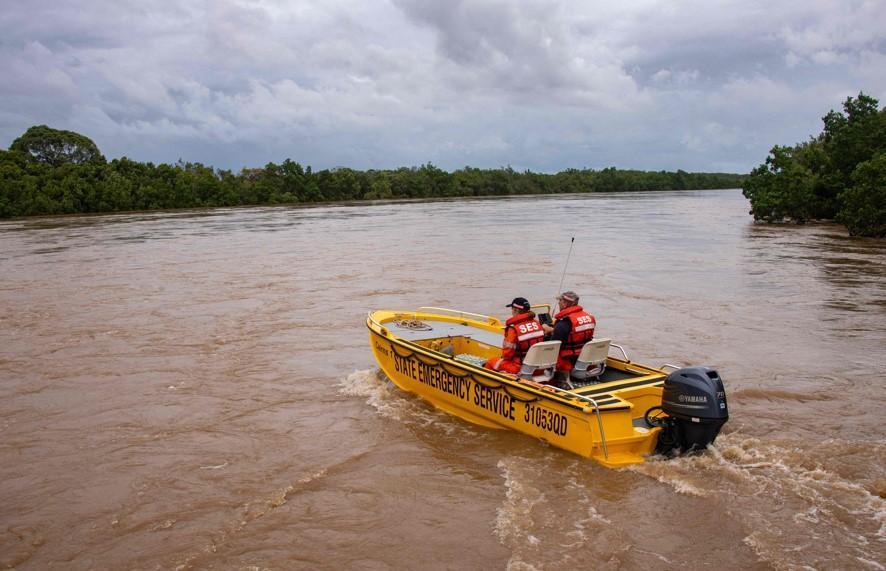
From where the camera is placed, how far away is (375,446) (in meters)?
8.46

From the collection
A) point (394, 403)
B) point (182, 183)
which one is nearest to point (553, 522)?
point (394, 403)

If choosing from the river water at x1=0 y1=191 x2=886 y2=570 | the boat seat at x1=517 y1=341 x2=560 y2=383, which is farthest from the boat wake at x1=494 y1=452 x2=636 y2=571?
the boat seat at x1=517 y1=341 x2=560 y2=383

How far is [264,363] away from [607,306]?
8.61 meters

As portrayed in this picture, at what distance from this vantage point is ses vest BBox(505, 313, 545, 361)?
27.7 feet

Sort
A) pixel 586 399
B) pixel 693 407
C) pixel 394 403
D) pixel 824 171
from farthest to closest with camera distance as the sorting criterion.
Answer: pixel 824 171 → pixel 394 403 → pixel 586 399 → pixel 693 407

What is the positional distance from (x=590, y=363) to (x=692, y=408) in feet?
5.39

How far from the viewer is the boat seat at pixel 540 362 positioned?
8.02 m

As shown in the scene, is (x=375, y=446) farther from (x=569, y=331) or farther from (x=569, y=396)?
(x=569, y=331)

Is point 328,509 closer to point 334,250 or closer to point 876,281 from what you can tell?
point 876,281

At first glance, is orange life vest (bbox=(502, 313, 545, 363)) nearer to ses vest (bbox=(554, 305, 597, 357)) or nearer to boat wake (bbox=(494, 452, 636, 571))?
ses vest (bbox=(554, 305, 597, 357))

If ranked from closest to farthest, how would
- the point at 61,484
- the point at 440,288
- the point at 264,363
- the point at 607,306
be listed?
the point at 61,484 → the point at 264,363 → the point at 607,306 → the point at 440,288

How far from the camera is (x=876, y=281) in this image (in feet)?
65.3

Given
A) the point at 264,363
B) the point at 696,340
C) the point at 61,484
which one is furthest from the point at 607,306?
the point at 61,484

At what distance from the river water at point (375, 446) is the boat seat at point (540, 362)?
0.86 meters
